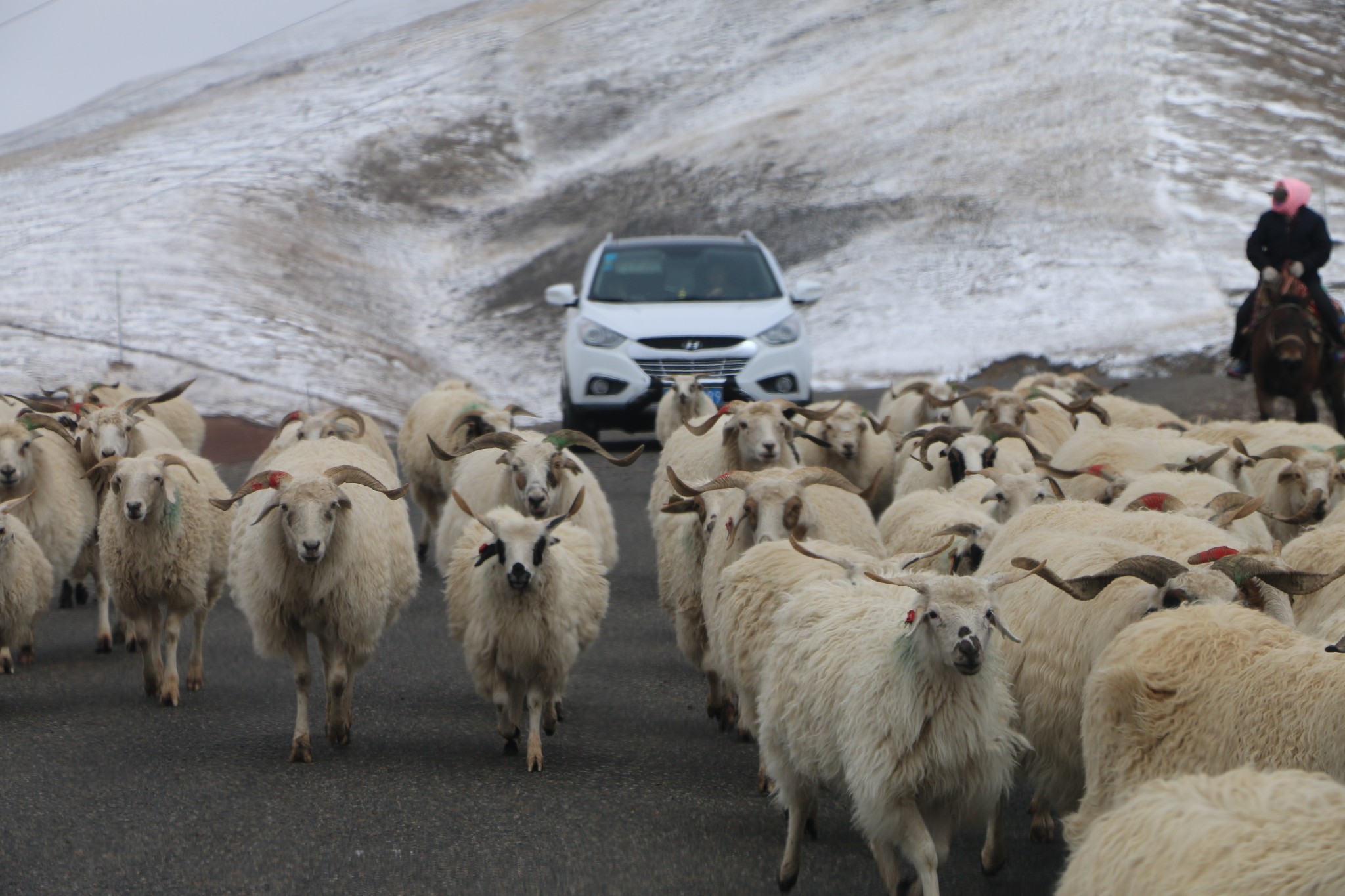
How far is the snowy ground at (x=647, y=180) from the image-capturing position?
1076 inches

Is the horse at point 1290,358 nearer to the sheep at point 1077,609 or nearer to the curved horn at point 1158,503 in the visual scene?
the curved horn at point 1158,503

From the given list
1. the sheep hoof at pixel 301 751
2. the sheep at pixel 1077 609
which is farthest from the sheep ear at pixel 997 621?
the sheep hoof at pixel 301 751

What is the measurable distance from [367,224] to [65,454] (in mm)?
26696

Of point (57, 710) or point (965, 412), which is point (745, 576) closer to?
point (57, 710)

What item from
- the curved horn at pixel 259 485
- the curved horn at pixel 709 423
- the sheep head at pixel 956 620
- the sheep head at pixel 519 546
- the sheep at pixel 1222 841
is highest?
the sheep at pixel 1222 841

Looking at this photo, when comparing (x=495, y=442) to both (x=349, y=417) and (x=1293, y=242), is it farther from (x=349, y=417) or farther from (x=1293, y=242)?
(x=1293, y=242)

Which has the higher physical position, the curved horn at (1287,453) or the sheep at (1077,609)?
the sheep at (1077,609)

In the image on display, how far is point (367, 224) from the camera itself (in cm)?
3603

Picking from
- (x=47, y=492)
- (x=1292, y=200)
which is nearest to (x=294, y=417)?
(x=47, y=492)

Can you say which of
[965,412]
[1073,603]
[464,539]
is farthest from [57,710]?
[965,412]

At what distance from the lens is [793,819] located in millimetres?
5359

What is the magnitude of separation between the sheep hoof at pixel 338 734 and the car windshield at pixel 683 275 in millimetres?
8385

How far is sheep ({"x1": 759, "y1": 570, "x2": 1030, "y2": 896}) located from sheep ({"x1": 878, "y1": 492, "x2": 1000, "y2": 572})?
1.74 m

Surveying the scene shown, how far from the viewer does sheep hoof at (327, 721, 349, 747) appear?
23.7 feet
